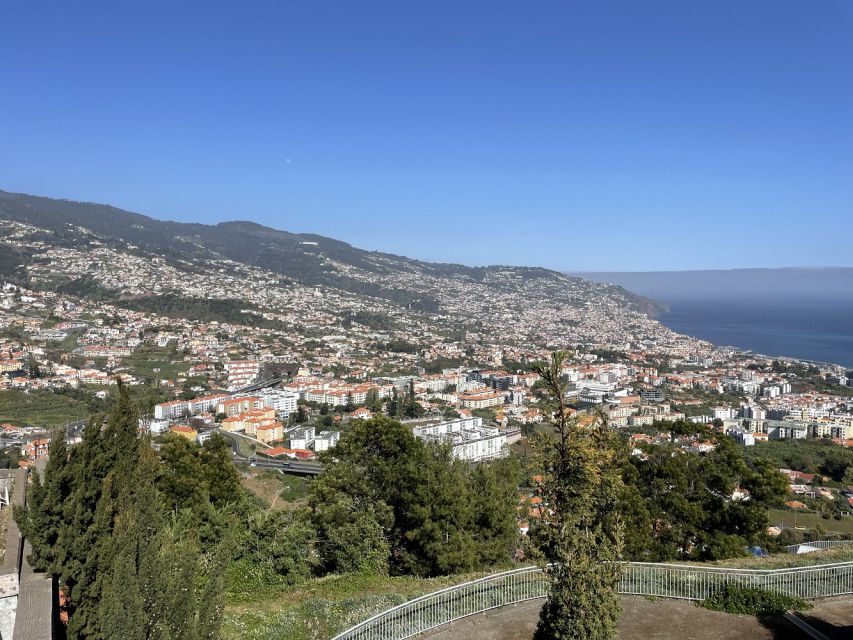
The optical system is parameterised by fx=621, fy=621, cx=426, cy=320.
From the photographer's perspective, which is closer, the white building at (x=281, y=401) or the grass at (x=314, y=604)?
the grass at (x=314, y=604)

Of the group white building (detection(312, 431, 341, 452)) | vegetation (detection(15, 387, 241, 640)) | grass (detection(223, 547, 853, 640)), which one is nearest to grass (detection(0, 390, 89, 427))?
white building (detection(312, 431, 341, 452))

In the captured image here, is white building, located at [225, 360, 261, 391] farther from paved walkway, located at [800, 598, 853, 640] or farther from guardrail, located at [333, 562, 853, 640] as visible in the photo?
paved walkway, located at [800, 598, 853, 640]

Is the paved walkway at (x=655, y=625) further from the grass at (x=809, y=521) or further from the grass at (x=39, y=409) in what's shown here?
the grass at (x=39, y=409)

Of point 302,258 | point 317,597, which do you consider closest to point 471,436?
point 317,597

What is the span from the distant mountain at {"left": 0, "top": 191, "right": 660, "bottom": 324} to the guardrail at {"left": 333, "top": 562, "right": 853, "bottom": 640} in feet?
385

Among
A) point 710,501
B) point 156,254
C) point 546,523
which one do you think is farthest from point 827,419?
point 156,254

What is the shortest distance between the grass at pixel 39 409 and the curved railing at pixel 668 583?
33.1 m

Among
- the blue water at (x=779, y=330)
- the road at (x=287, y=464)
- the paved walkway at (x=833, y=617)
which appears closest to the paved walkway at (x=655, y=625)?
the paved walkway at (x=833, y=617)

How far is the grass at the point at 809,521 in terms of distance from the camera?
19656 mm

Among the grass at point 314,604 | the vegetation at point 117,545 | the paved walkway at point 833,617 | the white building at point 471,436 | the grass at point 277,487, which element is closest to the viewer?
the vegetation at point 117,545

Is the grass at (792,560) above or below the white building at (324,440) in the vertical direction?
above

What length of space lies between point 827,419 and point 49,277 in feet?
304

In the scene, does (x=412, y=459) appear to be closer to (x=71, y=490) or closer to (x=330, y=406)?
(x=71, y=490)

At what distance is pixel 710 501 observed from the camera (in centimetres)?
1005
